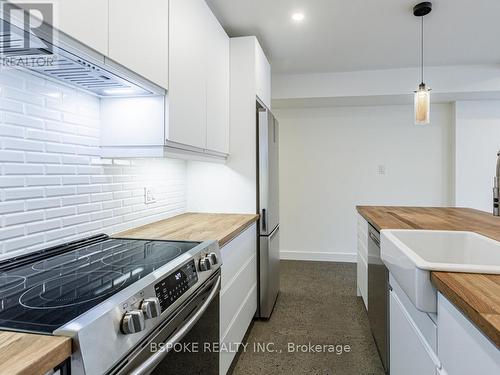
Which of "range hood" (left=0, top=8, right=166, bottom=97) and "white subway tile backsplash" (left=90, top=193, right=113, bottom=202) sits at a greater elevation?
"range hood" (left=0, top=8, right=166, bottom=97)

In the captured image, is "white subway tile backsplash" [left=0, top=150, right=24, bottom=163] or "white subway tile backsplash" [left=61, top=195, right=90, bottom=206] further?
"white subway tile backsplash" [left=61, top=195, right=90, bottom=206]

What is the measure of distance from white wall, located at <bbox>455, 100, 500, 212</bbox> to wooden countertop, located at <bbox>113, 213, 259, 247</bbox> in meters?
3.00

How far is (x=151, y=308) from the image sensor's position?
86cm

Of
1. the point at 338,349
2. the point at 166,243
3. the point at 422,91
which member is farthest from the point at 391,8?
the point at 338,349

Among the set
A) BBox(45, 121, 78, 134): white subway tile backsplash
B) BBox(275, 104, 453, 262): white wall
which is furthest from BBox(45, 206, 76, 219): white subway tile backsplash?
BBox(275, 104, 453, 262): white wall

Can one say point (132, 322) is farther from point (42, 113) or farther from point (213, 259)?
point (42, 113)

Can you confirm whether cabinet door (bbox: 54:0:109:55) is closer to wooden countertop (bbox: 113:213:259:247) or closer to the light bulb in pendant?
wooden countertop (bbox: 113:213:259:247)

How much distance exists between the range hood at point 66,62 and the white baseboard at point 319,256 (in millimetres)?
3382

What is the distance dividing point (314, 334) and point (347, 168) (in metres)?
2.53

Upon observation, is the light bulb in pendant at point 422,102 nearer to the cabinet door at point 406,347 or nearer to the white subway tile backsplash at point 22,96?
the cabinet door at point 406,347

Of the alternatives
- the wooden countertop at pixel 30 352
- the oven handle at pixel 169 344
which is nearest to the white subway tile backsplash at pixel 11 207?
the wooden countertop at pixel 30 352

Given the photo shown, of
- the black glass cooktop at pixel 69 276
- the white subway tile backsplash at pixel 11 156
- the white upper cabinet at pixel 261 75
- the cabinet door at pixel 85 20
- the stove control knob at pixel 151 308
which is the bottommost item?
the stove control knob at pixel 151 308

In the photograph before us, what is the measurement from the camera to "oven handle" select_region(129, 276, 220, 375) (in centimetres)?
82

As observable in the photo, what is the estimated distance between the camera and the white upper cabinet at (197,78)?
161cm
